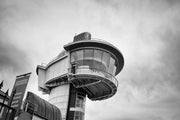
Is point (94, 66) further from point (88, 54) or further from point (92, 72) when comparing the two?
point (88, 54)

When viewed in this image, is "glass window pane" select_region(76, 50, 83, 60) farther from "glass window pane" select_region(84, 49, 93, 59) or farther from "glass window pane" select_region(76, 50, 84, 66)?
"glass window pane" select_region(84, 49, 93, 59)

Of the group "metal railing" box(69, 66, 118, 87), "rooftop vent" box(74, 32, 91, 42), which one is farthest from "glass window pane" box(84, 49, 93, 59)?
"rooftop vent" box(74, 32, 91, 42)

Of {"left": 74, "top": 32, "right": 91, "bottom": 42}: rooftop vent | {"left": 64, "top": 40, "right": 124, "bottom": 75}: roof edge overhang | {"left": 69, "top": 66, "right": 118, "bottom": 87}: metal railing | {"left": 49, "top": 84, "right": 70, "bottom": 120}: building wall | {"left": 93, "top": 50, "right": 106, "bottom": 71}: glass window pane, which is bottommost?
{"left": 49, "top": 84, "right": 70, "bottom": 120}: building wall

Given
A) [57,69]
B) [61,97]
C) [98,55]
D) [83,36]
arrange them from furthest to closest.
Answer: [57,69]
[83,36]
[61,97]
[98,55]

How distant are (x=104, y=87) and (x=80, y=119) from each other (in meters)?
8.58

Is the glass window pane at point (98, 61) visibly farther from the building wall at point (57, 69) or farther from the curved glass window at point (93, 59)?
the building wall at point (57, 69)

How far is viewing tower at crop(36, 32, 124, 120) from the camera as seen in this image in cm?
3766

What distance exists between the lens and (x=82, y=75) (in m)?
36.7

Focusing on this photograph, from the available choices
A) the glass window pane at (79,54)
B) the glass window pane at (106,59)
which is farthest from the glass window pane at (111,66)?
the glass window pane at (79,54)

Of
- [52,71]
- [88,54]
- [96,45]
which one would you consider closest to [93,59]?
[88,54]

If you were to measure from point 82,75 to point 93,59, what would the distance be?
4753mm

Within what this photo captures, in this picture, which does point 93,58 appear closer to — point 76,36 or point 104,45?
point 104,45

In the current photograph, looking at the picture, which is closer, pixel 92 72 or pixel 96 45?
pixel 92 72

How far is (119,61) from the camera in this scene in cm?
4397
